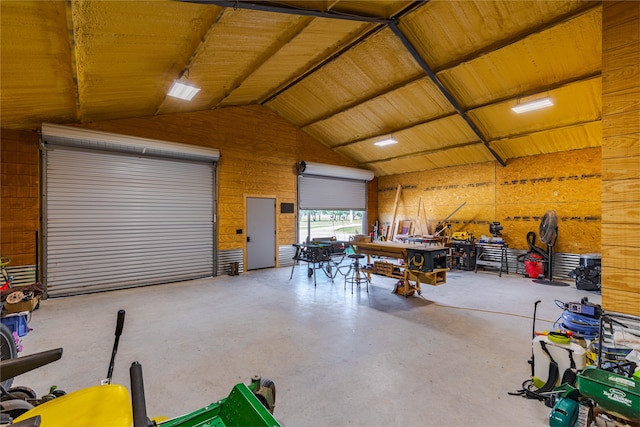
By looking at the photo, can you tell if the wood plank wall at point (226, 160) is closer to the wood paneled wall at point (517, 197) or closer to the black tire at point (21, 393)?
the wood paneled wall at point (517, 197)

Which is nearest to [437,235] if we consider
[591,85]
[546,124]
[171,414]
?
[546,124]

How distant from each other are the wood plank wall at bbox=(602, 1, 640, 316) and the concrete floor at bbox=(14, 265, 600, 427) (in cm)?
124

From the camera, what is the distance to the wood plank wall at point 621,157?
2404 millimetres

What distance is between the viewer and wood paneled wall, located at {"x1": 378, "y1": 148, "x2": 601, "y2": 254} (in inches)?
277

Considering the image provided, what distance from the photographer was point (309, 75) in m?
6.61

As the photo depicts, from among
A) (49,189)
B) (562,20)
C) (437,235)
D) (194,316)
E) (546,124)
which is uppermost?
(562,20)

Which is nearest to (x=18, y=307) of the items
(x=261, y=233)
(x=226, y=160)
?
(x=226, y=160)

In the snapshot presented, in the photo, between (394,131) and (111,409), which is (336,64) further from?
(111,409)

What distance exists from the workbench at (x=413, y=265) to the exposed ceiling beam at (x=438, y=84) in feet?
11.1

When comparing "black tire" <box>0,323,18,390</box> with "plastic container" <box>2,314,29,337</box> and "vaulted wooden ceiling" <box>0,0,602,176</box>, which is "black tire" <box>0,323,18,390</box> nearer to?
"plastic container" <box>2,314,29,337</box>

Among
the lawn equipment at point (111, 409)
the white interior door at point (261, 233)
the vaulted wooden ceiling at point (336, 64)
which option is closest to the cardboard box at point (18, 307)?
the vaulted wooden ceiling at point (336, 64)

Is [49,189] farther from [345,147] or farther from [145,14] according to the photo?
[345,147]

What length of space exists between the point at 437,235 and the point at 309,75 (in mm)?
6308

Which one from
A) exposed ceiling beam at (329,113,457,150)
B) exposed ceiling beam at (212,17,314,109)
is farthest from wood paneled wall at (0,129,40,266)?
exposed ceiling beam at (329,113,457,150)
